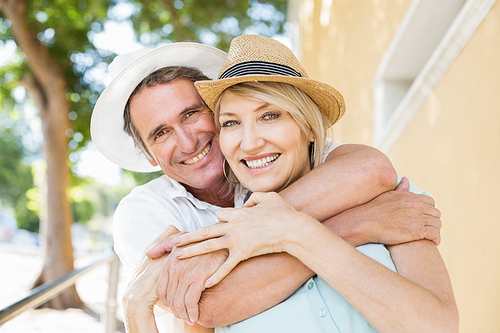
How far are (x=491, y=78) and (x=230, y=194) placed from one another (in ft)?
4.57

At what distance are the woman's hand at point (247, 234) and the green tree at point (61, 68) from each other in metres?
7.10

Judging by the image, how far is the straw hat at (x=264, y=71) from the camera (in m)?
1.80

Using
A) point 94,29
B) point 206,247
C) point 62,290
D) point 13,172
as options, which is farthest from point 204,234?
point 13,172

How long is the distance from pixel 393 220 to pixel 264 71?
711 millimetres

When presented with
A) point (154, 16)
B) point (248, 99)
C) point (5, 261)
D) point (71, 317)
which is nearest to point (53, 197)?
point (71, 317)

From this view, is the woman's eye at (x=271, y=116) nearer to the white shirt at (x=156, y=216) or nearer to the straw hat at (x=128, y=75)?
the white shirt at (x=156, y=216)

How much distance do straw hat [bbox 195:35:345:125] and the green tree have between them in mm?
6549

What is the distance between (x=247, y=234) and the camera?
151cm

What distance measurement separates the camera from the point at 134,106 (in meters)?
2.38

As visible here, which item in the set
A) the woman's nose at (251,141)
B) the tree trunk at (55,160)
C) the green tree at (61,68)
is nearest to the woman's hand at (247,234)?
the woman's nose at (251,141)

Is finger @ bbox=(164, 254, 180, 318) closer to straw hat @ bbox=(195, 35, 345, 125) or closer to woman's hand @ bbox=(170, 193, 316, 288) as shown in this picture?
woman's hand @ bbox=(170, 193, 316, 288)

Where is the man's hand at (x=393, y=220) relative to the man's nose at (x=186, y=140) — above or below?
below

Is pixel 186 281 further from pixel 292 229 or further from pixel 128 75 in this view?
pixel 128 75

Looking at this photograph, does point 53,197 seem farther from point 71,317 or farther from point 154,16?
point 154,16
